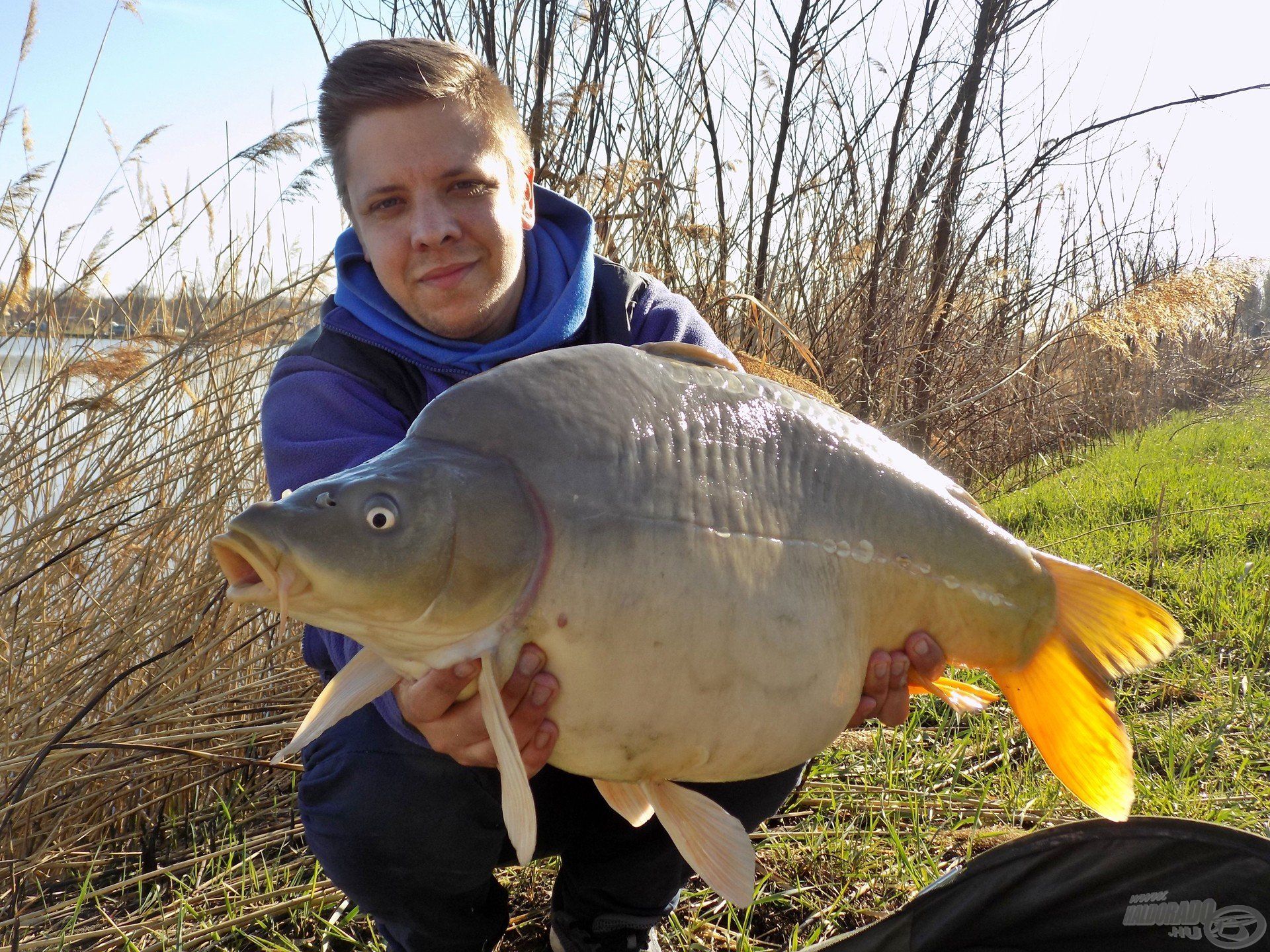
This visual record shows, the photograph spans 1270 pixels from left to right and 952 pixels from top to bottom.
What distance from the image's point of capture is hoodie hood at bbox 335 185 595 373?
4.82 ft

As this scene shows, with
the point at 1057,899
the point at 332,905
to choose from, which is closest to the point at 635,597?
the point at 1057,899

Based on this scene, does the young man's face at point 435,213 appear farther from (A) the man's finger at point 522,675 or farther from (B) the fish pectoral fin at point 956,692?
(B) the fish pectoral fin at point 956,692

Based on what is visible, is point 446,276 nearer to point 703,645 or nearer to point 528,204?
point 528,204

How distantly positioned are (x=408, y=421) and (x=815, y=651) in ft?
2.46

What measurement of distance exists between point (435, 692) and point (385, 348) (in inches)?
26.4

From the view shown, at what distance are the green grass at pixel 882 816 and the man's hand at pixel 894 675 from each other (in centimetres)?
43

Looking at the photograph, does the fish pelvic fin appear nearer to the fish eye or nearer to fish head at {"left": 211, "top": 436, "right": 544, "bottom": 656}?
fish head at {"left": 211, "top": 436, "right": 544, "bottom": 656}

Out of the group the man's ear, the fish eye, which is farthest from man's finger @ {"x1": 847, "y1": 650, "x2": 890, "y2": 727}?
the man's ear

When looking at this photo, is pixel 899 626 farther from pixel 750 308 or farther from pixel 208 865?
Result: pixel 750 308

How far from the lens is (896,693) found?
119 centimetres

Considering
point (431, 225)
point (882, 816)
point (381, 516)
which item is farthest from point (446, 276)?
point (882, 816)

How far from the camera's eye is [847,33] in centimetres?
358

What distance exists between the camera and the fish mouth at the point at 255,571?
81 cm

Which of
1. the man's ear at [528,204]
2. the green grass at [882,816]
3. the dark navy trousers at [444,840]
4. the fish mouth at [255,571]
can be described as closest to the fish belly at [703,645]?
the fish mouth at [255,571]
